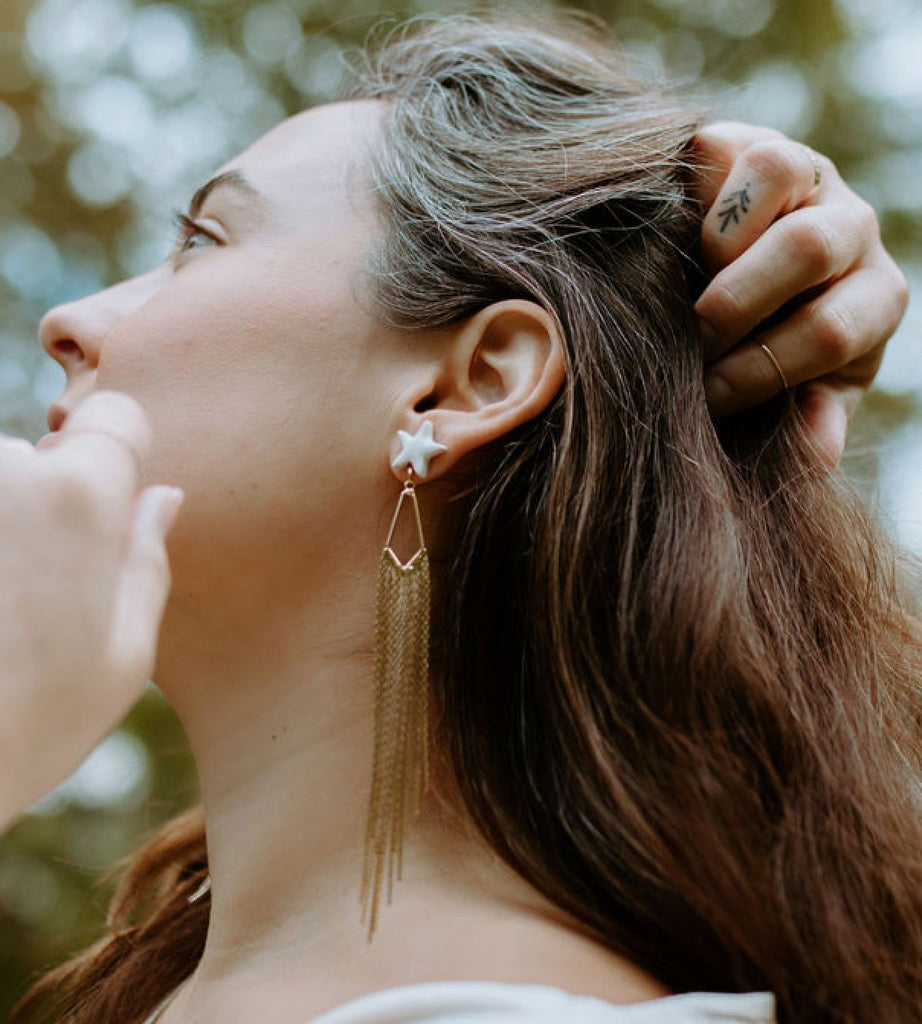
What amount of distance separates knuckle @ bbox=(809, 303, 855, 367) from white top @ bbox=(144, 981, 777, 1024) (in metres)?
0.97

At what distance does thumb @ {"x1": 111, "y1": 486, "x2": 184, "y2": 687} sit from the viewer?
119 cm

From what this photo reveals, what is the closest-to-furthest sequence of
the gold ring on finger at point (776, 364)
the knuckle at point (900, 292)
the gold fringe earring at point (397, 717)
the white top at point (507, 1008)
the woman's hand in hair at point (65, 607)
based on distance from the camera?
1. the woman's hand in hair at point (65, 607)
2. the white top at point (507, 1008)
3. the gold fringe earring at point (397, 717)
4. the gold ring on finger at point (776, 364)
5. the knuckle at point (900, 292)

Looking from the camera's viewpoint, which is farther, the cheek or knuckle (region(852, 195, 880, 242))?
knuckle (region(852, 195, 880, 242))

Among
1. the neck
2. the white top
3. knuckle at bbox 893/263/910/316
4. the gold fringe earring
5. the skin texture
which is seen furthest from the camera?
knuckle at bbox 893/263/910/316

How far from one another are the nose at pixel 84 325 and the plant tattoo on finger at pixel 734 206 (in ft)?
3.11

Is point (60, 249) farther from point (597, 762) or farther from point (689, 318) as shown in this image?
point (597, 762)

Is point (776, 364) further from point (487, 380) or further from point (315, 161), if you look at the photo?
point (315, 161)

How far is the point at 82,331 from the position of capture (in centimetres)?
199

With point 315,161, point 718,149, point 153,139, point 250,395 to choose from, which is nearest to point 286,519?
point 250,395

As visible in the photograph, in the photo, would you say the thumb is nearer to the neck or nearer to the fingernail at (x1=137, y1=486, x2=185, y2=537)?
the fingernail at (x1=137, y1=486, x2=185, y2=537)

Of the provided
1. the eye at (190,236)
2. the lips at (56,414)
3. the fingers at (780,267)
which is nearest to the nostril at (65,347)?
the lips at (56,414)

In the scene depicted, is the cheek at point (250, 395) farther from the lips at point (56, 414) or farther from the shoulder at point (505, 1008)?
the shoulder at point (505, 1008)

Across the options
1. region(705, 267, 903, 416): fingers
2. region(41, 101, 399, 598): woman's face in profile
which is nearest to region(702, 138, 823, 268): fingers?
region(705, 267, 903, 416): fingers

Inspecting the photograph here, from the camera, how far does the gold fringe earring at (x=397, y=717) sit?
1645mm
